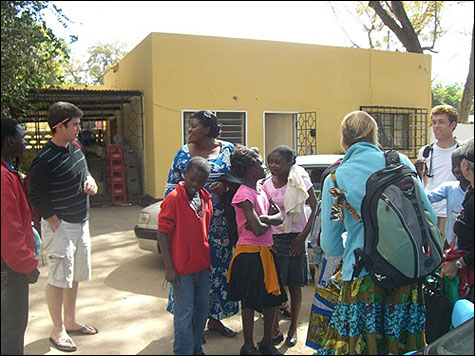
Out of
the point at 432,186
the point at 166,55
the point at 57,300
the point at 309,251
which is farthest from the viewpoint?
the point at 166,55

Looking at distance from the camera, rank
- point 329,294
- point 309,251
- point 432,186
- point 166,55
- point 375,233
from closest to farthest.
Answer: point 375,233
point 329,294
point 432,186
point 309,251
point 166,55

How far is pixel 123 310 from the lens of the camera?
135 inches

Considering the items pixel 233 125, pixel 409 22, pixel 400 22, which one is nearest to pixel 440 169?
pixel 409 22

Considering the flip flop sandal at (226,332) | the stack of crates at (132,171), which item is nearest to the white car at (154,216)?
the flip flop sandal at (226,332)

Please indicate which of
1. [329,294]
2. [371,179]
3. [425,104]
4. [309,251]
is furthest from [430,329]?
[425,104]

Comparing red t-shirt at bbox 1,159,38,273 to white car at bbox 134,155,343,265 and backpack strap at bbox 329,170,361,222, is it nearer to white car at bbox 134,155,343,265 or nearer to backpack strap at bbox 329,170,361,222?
backpack strap at bbox 329,170,361,222

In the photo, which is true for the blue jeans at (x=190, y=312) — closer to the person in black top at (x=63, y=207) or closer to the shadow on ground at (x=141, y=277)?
the person in black top at (x=63, y=207)

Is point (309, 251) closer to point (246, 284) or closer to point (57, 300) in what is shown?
point (246, 284)

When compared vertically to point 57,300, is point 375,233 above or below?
above

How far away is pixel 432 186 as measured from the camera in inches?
157

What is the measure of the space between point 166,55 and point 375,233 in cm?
789

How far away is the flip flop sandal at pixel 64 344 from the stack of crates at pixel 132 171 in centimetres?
788

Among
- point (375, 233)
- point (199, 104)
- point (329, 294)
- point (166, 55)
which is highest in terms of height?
point (166, 55)

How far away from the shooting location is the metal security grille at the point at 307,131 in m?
11.4
